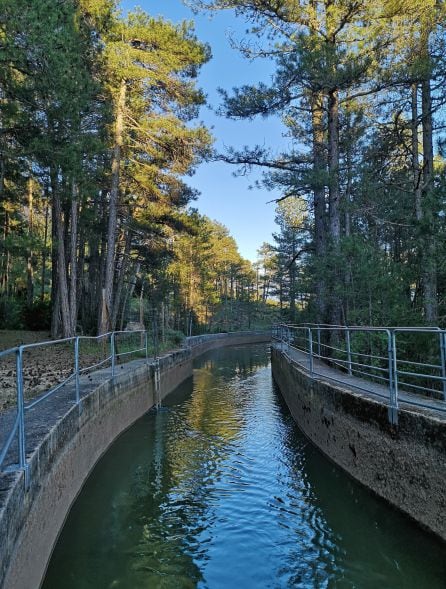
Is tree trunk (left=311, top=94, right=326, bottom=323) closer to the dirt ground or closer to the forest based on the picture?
the forest

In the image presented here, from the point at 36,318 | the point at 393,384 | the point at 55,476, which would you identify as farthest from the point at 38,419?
the point at 36,318

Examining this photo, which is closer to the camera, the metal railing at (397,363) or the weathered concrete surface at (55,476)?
the weathered concrete surface at (55,476)

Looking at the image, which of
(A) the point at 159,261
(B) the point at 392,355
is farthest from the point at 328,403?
(A) the point at 159,261

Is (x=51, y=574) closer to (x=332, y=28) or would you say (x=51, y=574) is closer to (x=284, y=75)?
(x=284, y=75)

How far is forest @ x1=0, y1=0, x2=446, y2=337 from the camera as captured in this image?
1016 centimetres

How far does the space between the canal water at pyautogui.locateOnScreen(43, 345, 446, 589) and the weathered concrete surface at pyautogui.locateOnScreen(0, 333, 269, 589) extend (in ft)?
0.98

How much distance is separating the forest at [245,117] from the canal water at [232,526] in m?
4.44

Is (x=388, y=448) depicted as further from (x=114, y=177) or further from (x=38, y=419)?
(x=114, y=177)

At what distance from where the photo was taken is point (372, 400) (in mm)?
6270

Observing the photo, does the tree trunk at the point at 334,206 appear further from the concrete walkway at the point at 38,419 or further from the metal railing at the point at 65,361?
the concrete walkway at the point at 38,419

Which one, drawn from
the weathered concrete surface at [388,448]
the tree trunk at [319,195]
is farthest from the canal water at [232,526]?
the tree trunk at [319,195]

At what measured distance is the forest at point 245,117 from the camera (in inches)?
400

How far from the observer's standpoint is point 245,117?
1415cm

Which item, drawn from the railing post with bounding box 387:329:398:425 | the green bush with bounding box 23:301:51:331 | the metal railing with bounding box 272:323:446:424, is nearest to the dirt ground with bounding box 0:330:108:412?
the green bush with bounding box 23:301:51:331
